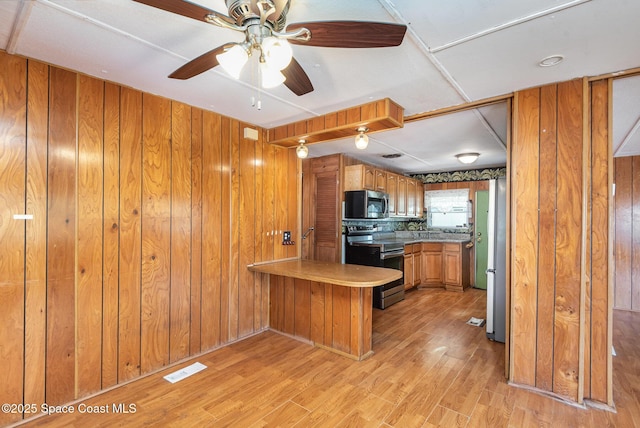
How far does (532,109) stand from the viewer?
7.63 ft

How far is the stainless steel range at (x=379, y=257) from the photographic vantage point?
14.6ft

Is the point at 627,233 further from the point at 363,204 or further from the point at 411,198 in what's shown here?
the point at 363,204

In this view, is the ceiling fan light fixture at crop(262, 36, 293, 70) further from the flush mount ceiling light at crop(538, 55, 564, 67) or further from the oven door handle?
the oven door handle

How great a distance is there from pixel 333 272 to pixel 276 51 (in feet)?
6.84

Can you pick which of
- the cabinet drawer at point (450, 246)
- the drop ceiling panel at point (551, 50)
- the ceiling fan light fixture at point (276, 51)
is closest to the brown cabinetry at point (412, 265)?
the cabinet drawer at point (450, 246)

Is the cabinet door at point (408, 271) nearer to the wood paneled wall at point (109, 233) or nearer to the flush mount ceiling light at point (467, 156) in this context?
the flush mount ceiling light at point (467, 156)

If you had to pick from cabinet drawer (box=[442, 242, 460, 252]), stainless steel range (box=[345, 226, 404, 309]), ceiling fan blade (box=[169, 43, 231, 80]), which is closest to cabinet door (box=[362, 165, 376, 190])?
stainless steel range (box=[345, 226, 404, 309])

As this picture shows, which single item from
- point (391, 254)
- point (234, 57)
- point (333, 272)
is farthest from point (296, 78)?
point (391, 254)

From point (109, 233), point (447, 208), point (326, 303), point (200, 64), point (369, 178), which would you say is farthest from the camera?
point (447, 208)

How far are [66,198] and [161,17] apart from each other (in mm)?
1458

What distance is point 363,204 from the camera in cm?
454

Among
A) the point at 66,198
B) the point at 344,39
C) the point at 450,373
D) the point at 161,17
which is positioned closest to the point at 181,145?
the point at 66,198

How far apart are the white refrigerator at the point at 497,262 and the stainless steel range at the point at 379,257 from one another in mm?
1409

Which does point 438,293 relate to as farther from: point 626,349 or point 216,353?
point 216,353
